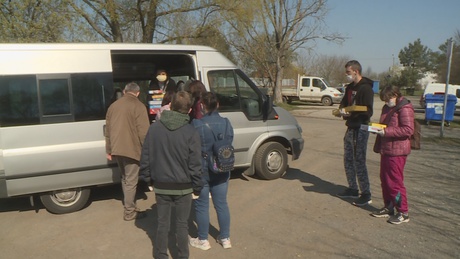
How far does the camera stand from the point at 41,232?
4.65 meters

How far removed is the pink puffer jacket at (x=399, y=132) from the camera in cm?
452

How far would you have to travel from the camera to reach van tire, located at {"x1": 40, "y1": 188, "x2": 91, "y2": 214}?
510 cm

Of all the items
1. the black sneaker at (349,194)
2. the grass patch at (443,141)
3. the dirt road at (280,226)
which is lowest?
the dirt road at (280,226)

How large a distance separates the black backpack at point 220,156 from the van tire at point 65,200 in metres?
2.52

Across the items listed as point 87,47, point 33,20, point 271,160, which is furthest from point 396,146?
point 33,20

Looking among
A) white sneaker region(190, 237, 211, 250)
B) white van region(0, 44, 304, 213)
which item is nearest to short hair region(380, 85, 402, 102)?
white van region(0, 44, 304, 213)

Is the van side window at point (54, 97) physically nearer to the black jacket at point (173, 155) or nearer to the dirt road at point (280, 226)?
the dirt road at point (280, 226)

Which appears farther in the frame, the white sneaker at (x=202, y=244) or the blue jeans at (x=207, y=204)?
the white sneaker at (x=202, y=244)

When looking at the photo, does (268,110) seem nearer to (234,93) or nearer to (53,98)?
(234,93)

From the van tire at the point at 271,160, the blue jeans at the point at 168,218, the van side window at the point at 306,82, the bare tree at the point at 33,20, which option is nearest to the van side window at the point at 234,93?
the van tire at the point at 271,160

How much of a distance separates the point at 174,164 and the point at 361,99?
311 cm

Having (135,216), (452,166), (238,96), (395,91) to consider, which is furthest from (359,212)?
(452,166)

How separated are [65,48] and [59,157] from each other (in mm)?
1467

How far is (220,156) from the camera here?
369 centimetres
